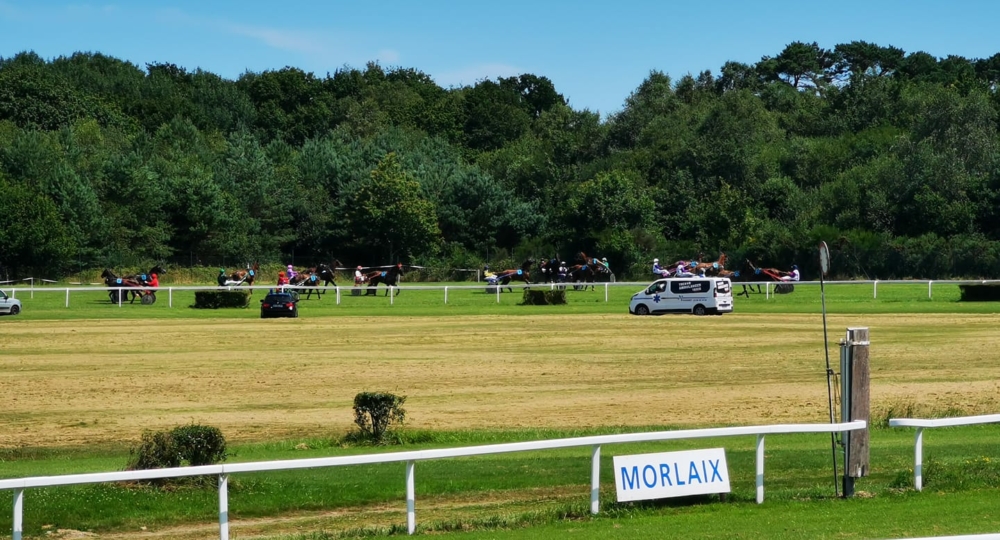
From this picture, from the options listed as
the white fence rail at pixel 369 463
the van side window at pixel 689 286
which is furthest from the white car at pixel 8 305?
the white fence rail at pixel 369 463

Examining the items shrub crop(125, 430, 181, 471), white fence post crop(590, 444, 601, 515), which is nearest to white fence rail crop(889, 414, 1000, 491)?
white fence post crop(590, 444, 601, 515)

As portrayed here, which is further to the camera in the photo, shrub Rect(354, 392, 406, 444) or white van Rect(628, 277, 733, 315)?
white van Rect(628, 277, 733, 315)

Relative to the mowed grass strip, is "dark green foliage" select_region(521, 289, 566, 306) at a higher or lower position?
higher

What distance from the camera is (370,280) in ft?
194

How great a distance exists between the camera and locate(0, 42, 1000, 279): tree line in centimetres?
7425

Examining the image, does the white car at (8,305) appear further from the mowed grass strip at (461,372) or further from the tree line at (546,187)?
the tree line at (546,187)

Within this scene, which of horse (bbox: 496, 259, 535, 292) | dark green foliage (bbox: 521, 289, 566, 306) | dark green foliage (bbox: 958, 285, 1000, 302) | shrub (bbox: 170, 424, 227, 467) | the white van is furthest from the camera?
horse (bbox: 496, 259, 535, 292)

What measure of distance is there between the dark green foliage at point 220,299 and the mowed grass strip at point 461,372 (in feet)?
21.0

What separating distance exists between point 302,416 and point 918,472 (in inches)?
468

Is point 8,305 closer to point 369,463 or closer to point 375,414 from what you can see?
point 375,414

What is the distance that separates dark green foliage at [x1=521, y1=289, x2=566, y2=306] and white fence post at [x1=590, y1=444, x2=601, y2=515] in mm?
37428

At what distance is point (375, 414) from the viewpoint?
19.4 metres

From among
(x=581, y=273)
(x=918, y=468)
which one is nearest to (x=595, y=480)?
(x=918, y=468)

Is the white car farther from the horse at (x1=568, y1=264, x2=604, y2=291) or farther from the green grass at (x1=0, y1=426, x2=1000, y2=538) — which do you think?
the green grass at (x1=0, y1=426, x2=1000, y2=538)
